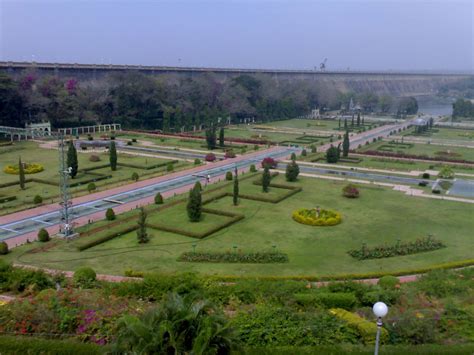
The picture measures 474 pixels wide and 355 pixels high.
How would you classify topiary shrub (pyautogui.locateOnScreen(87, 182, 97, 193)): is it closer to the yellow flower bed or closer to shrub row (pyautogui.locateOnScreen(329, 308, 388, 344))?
the yellow flower bed

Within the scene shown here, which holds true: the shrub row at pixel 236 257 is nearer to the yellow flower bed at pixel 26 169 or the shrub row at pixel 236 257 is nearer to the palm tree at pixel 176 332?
the palm tree at pixel 176 332

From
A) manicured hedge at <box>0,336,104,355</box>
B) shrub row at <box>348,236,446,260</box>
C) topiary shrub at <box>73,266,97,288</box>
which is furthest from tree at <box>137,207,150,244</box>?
manicured hedge at <box>0,336,104,355</box>

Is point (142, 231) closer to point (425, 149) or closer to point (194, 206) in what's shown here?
point (194, 206)

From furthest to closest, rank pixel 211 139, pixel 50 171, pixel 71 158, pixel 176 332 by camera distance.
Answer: pixel 211 139
pixel 50 171
pixel 71 158
pixel 176 332

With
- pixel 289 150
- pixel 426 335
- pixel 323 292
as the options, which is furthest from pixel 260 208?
pixel 289 150

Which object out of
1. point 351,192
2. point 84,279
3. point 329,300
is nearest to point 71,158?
point 84,279

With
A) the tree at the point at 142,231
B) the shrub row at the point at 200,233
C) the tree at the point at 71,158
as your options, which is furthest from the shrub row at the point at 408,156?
the tree at the point at 142,231
